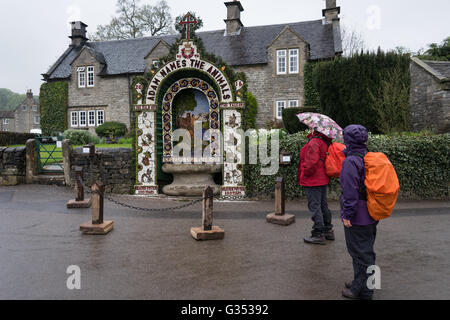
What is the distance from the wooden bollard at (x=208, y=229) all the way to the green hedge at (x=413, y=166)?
4.12 m

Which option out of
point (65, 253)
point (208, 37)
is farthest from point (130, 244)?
point (208, 37)

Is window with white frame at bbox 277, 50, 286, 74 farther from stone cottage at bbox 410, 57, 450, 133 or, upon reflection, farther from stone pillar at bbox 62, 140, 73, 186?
stone pillar at bbox 62, 140, 73, 186

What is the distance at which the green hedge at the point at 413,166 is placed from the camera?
917 centimetres

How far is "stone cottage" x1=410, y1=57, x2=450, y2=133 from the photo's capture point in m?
13.8

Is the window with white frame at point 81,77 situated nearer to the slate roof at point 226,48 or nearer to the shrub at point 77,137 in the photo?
the slate roof at point 226,48

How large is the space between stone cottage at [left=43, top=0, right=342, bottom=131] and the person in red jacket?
16764 millimetres

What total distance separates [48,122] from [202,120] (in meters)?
20.0

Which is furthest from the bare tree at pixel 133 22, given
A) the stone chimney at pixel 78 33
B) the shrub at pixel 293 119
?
the shrub at pixel 293 119

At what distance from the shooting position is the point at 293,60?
21953mm

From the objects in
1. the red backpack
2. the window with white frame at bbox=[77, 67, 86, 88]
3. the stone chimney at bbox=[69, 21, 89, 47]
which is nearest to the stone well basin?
the red backpack

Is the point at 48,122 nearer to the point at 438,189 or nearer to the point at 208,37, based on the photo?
the point at 208,37

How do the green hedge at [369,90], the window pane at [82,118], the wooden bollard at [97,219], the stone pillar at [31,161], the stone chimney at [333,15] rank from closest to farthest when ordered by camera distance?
the wooden bollard at [97,219] < the stone pillar at [31,161] < the green hedge at [369,90] < the stone chimney at [333,15] < the window pane at [82,118]

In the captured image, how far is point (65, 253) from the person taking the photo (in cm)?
476
